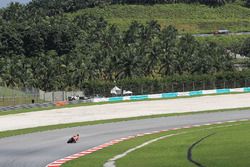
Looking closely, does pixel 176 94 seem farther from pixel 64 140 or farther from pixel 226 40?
pixel 226 40

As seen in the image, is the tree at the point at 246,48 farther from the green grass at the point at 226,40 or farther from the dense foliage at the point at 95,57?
the dense foliage at the point at 95,57

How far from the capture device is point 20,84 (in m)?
122

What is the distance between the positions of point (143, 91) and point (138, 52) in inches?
1560

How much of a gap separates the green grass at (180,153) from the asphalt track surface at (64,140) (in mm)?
1822

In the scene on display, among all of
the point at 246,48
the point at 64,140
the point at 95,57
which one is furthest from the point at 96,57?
the point at 64,140

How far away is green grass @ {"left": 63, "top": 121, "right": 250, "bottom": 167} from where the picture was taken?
62.7 ft

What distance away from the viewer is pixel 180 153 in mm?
Result: 22422

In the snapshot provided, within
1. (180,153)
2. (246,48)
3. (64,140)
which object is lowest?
(64,140)

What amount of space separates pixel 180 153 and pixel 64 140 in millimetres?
11710

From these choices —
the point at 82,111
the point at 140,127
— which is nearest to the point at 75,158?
the point at 140,127

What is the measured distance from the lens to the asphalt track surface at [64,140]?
953 inches

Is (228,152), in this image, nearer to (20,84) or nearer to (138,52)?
(20,84)

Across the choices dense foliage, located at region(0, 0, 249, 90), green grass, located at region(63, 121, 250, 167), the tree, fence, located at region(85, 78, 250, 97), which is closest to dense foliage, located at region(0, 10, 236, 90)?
dense foliage, located at region(0, 0, 249, 90)

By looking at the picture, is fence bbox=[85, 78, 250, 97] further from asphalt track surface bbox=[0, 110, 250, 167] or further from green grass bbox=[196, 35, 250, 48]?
green grass bbox=[196, 35, 250, 48]
